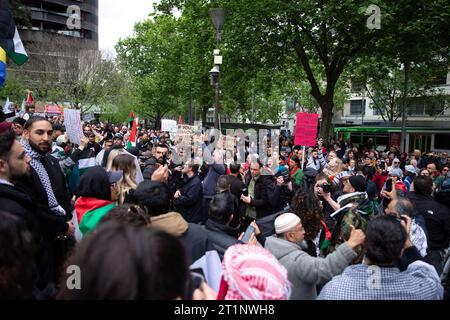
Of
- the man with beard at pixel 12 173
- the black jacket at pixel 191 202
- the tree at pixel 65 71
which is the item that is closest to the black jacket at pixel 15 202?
the man with beard at pixel 12 173

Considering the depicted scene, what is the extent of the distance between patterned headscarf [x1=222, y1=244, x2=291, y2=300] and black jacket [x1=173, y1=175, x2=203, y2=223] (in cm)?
394

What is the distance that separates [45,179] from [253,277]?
2853 mm

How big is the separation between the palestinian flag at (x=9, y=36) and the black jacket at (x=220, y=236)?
4808 mm

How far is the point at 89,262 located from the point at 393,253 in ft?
6.21

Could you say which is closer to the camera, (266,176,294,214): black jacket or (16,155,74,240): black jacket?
(16,155,74,240): black jacket

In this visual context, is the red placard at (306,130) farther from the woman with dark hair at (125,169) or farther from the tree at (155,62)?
the tree at (155,62)

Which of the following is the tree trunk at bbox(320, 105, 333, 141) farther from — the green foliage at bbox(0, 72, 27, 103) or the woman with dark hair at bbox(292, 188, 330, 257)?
the green foliage at bbox(0, 72, 27, 103)

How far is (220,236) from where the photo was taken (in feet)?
10.7

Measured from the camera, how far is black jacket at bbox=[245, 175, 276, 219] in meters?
6.20

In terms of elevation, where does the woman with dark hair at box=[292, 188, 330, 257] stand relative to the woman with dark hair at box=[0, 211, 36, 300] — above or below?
below

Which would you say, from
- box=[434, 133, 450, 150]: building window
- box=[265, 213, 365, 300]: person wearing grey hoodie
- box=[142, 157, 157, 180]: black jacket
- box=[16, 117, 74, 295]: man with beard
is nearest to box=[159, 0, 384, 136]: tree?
box=[142, 157, 157, 180]: black jacket

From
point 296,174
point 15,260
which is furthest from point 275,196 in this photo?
point 15,260

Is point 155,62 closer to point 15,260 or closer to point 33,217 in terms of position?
point 33,217

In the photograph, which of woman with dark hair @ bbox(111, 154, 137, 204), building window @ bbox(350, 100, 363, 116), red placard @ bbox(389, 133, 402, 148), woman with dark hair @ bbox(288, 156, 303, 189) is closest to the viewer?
woman with dark hair @ bbox(111, 154, 137, 204)
